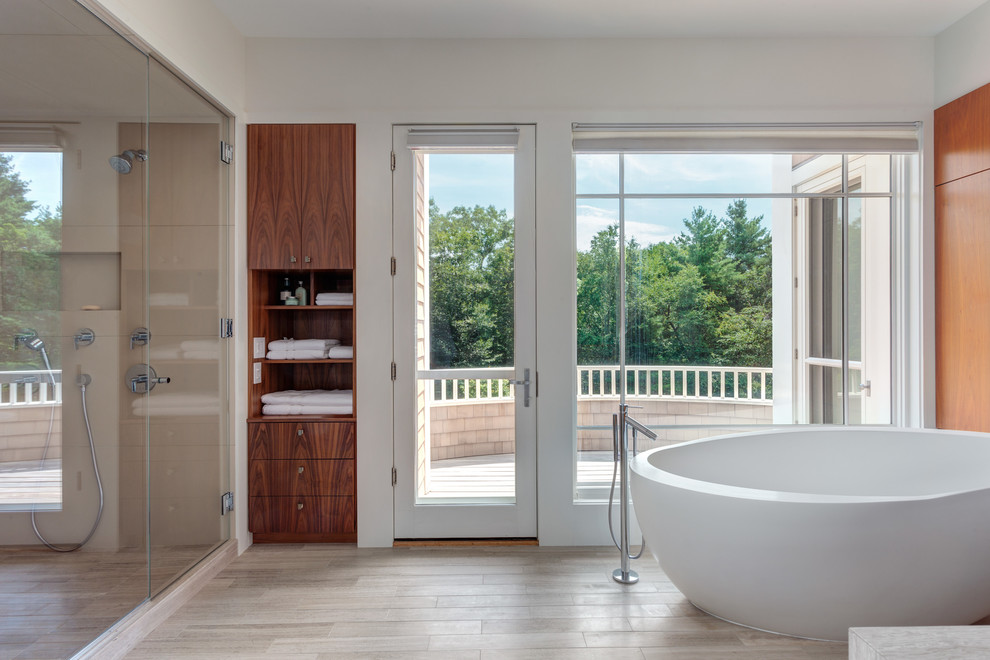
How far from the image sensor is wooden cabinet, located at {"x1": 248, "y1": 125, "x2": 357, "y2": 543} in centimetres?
312

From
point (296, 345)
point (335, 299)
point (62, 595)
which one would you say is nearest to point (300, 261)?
point (335, 299)

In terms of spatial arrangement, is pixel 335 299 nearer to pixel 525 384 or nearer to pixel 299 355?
pixel 299 355

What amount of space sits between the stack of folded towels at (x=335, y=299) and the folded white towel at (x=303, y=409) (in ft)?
1.87

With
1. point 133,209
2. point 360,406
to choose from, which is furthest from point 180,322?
point 360,406

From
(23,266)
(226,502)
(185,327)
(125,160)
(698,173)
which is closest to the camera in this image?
(23,266)

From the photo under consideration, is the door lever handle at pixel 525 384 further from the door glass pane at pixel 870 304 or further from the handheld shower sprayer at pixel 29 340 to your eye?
the handheld shower sprayer at pixel 29 340

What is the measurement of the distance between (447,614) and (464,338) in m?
1.41

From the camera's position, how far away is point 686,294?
326cm

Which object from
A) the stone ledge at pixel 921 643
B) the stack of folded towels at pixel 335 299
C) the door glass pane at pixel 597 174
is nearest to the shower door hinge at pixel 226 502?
the stack of folded towels at pixel 335 299

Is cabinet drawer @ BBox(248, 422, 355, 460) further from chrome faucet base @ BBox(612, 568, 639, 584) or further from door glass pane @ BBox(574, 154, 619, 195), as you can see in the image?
door glass pane @ BBox(574, 154, 619, 195)

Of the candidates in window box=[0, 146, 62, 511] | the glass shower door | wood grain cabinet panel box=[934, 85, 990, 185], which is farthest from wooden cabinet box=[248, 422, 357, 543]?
wood grain cabinet panel box=[934, 85, 990, 185]

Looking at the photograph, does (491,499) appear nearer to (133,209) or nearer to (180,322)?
(180,322)

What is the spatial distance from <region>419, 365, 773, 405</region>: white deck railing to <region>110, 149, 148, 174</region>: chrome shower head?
1.66 meters

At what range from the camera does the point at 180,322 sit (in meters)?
2.55
